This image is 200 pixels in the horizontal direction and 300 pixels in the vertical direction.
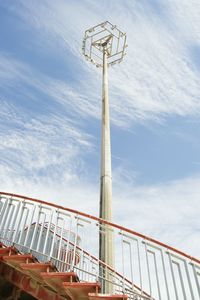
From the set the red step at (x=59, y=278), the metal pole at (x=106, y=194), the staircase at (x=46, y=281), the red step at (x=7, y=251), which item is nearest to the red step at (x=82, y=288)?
the staircase at (x=46, y=281)

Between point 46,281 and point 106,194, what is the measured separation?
2.86m

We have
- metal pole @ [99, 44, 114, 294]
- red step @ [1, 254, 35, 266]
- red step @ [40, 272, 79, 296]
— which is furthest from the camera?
metal pole @ [99, 44, 114, 294]

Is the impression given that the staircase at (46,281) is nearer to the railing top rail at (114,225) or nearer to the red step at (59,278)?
the red step at (59,278)

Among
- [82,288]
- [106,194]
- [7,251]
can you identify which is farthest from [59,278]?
[106,194]

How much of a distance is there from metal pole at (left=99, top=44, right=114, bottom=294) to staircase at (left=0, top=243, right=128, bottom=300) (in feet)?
1.57

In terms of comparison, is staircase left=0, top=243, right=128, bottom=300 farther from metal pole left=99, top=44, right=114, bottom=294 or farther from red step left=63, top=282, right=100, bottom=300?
metal pole left=99, top=44, right=114, bottom=294

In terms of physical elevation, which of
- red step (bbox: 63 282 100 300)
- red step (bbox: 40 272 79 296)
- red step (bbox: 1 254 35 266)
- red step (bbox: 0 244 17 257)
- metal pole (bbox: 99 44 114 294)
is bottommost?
red step (bbox: 63 282 100 300)

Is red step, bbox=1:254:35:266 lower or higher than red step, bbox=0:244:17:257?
lower

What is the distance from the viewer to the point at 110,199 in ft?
24.3

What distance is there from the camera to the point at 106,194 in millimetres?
7457

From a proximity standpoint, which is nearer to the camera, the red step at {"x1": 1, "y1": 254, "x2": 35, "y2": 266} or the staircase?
the staircase

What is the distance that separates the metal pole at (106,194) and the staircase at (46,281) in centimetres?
48

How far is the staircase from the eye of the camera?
459 centimetres

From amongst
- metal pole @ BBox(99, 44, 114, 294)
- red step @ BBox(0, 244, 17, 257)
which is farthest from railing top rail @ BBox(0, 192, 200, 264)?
red step @ BBox(0, 244, 17, 257)
